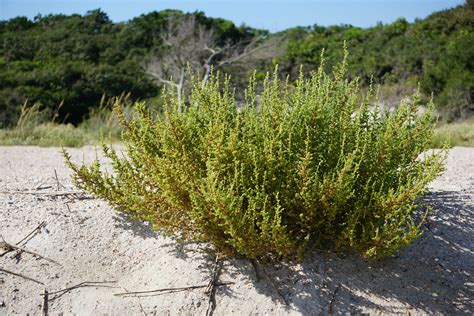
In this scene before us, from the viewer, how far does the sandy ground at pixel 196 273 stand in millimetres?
3184

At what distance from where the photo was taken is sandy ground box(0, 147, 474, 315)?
3.18m

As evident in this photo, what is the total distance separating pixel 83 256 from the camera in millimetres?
3732

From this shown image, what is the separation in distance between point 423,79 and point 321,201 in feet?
52.2

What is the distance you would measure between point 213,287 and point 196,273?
17 centimetres

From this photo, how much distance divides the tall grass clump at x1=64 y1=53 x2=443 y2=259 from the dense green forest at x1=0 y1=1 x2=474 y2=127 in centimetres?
1197

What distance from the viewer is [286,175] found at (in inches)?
125

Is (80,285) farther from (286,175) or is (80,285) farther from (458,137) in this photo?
(458,137)

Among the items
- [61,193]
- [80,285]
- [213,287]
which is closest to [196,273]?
[213,287]

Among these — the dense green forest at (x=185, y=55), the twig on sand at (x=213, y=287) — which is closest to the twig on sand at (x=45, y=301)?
the twig on sand at (x=213, y=287)

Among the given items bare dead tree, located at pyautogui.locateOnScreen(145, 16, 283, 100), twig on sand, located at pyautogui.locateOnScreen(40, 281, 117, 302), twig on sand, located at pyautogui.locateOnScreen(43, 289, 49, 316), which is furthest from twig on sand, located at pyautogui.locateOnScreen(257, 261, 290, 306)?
bare dead tree, located at pyautogui.locateOnScreen(145, 16, 283, 100)

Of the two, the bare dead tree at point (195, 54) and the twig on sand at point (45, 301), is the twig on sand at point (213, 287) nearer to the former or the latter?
the twig on sand at point (45, 301)

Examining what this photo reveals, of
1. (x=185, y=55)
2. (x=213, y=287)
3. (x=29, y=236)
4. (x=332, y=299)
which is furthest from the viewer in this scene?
(x=185, y=55)

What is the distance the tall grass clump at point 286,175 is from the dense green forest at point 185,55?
11966mm

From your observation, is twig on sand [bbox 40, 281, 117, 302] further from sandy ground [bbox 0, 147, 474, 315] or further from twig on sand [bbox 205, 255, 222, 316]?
twig on sand [bbox 205, 255, 222, 316]
